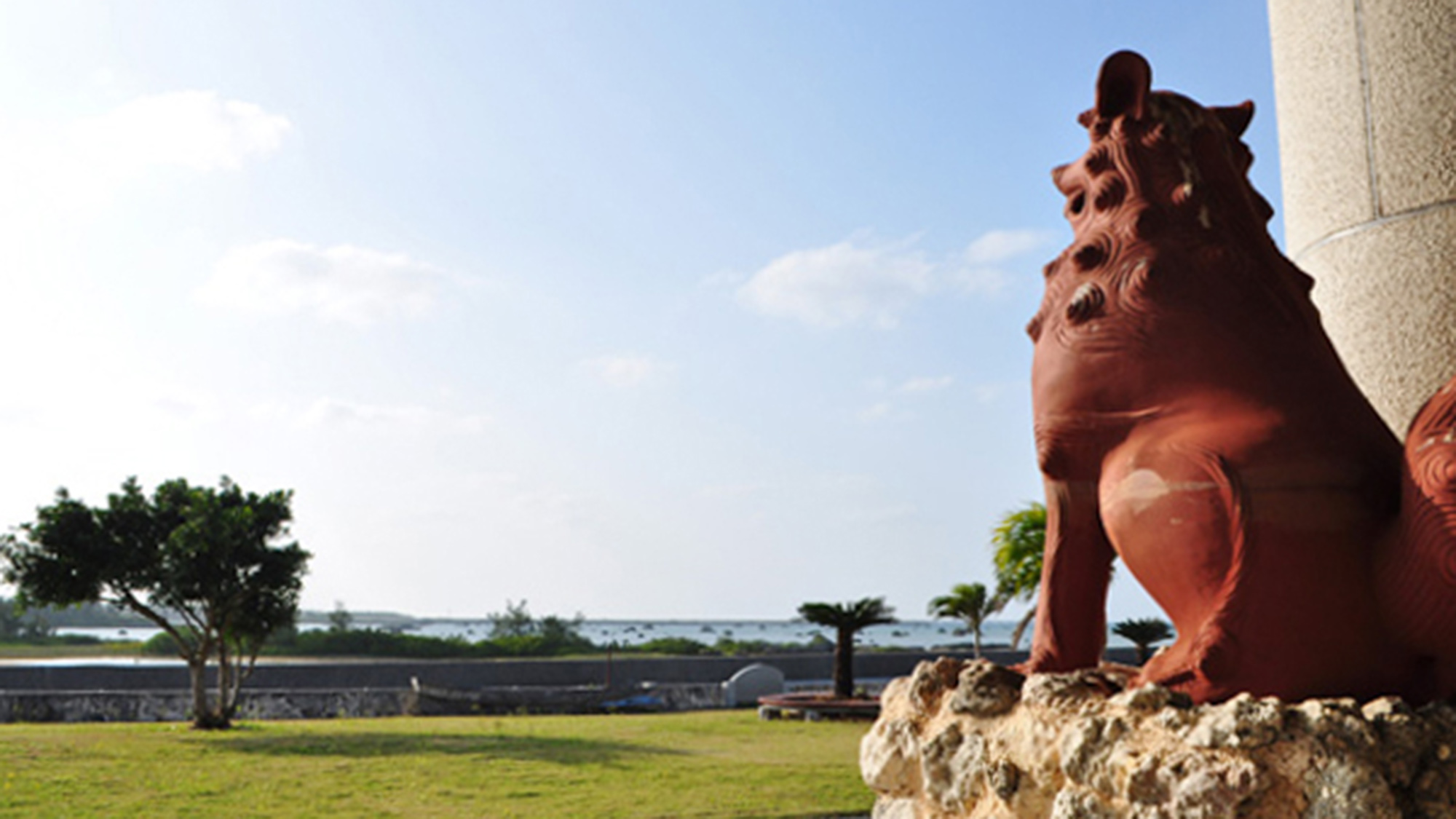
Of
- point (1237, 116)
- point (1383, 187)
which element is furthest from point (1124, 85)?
point (1383, 187)

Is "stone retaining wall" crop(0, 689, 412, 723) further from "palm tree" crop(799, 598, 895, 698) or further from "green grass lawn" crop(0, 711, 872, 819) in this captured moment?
"palm tree" crop(799, 598, 895, 698)

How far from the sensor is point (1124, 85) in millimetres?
2955

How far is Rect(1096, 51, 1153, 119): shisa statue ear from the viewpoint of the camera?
9.62 feet

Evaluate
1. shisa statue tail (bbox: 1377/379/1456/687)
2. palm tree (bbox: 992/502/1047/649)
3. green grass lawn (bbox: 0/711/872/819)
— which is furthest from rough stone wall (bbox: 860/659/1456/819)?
palm tree (bbox: 992/502/1047/649)

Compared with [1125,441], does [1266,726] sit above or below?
below

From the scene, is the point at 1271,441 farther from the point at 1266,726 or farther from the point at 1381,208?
the point at 1381,208

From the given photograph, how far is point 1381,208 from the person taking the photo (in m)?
3.64

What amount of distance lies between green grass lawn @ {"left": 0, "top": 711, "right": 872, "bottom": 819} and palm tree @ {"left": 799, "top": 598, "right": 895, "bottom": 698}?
3.23m

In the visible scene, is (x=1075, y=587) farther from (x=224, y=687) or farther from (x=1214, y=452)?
(x=224, y=687)

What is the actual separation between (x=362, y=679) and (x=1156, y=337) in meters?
24.7

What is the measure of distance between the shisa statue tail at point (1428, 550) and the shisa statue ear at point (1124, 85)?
997 millimetres

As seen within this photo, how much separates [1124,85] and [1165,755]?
1.63 m

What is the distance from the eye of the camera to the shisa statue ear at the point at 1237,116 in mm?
3064

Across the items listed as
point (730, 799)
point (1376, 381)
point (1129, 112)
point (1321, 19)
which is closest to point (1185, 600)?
point (1129, 112)
